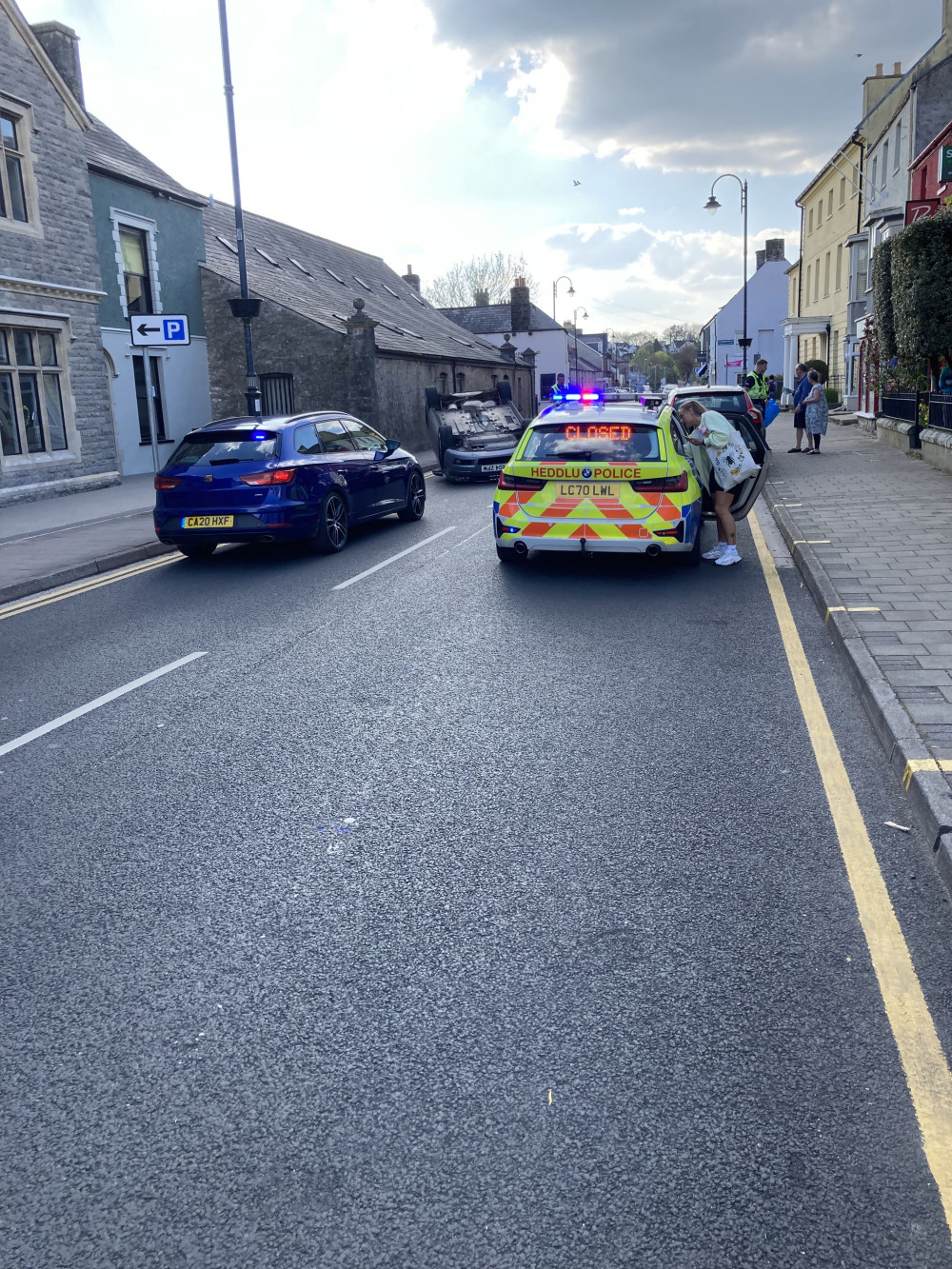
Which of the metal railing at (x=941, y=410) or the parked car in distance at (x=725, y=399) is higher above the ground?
the parked car in distance at (x=725, y=399)

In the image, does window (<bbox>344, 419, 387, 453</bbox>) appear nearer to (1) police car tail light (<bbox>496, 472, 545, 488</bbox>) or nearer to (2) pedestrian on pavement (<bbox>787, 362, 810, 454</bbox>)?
(1) police car tail light (<bbox>496, 472, 545, 488</bbox>)

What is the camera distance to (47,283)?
63.0 ft

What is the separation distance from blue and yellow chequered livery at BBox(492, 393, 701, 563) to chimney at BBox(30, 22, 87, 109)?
1645cm

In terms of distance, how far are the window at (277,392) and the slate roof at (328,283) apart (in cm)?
191

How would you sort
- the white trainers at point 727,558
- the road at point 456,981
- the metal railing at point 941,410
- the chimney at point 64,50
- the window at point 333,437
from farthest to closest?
the chimney at point 64,50 → the metal railing at point 941,410 → the window at point 333,437 → the white trainers at point 727,558 → the road at point 456,981

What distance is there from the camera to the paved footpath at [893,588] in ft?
15.8

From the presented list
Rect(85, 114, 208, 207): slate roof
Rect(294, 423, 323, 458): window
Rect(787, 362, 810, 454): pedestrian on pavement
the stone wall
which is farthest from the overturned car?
Rect(85, 114, 208, 207): slate roof

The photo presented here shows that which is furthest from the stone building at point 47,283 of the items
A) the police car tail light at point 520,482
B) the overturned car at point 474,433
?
the police car tail light at point 520,482

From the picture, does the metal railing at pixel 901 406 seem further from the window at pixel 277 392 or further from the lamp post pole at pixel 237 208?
the window at pixel 277 392

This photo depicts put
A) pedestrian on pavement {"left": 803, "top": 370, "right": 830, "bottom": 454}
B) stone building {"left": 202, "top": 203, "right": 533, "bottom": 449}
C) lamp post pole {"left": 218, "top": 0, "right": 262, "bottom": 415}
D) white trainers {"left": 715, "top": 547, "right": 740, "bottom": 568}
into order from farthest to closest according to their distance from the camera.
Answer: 1. stone building {"left": 202, "top": 203, "right": 533, "bottom": 449}
2. pedestrian on pavement {"left": 803, "top": 370, "right": 830, "bottom": 454}
3. lamp post pole {"left": 218, "top": 0, "right": 262, "bottom": 415}
4. white trainers {"left": 715, "top": 547, "right": 740, "bottom": 568}

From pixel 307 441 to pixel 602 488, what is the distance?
158 inches

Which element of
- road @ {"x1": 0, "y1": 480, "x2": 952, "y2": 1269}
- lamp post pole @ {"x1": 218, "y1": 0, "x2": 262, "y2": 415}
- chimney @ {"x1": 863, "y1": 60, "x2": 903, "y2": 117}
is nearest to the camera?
road @ {"x1": 0, "y1": 480, "x2": 952, "y2": 1269}

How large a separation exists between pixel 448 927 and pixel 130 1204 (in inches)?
55.6

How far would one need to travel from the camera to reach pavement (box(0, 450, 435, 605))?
10812 millimetres
